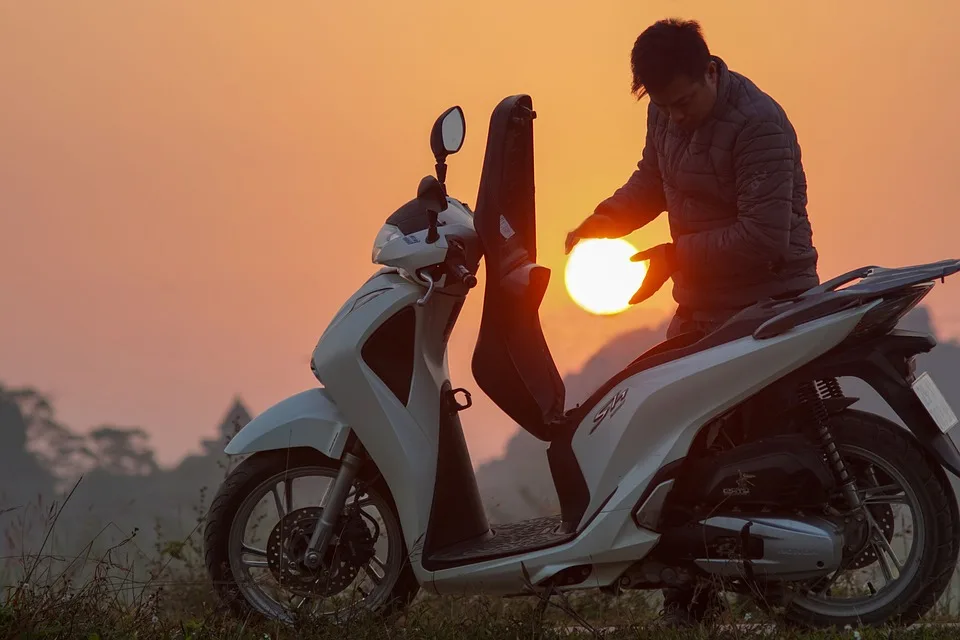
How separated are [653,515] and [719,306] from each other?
898 millimetres

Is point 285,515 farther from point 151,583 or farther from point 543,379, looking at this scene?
point 543,379

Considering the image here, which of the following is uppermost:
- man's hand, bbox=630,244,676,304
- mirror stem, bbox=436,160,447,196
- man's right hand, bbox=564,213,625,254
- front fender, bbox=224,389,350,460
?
mirror stem, bbox=436,160,447,196

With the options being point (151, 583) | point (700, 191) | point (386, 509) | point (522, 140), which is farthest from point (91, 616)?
point (700, 191)

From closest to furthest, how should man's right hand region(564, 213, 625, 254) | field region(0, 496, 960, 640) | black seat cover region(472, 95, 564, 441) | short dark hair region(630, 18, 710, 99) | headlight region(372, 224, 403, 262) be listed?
field region(0, 496, 960, 640)
short dark hair region(630, 18, 710, 99)
black seat cover region(472, 95, 564, 441)
headlight region(372, 224, 403, 262)
man's right hand region(564, 213, 625, 254)

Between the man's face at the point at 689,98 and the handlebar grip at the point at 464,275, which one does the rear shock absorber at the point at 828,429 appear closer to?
the man's face at the point at 689,98

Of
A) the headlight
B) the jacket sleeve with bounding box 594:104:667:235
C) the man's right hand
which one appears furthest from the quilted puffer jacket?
the headlight

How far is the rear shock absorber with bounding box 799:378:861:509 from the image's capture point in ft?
13.4

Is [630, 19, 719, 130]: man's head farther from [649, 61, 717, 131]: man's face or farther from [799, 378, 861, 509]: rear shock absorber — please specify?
[799, 378, 861, 509]: rear shock absorber

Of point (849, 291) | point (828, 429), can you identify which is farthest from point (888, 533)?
point (849, 291)

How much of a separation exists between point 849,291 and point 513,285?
42.8 inches

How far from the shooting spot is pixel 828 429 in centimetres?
411

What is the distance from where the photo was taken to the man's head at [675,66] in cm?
427

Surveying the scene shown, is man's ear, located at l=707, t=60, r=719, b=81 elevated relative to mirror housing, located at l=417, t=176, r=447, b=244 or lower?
elevated

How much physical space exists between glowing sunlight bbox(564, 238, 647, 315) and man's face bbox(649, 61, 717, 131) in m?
0.51
